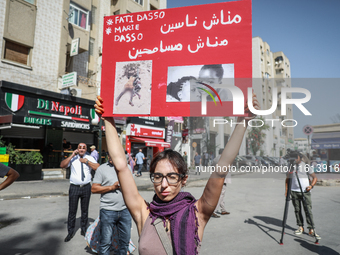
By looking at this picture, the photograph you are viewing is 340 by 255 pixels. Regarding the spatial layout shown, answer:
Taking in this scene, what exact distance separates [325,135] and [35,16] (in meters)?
18.7

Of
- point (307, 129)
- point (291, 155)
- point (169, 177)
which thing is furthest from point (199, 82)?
point (291, 155)

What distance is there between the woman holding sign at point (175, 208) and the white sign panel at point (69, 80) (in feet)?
51.8

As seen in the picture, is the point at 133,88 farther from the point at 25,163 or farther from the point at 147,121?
the point at 147,121

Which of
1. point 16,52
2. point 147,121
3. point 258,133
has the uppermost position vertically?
point 16,52

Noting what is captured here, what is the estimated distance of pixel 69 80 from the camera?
16.5 meters

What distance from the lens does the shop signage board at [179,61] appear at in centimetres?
194

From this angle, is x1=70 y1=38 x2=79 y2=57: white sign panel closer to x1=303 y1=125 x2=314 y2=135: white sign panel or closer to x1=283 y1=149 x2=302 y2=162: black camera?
x1=283 y1=149 x2=302 y2=162: black camera

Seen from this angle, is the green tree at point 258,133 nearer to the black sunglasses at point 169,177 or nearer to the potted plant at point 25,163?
the black sunglasses at point 169,177

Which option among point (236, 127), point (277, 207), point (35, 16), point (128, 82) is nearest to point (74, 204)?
point (128, 82)

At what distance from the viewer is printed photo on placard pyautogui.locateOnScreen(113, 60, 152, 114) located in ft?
6.84

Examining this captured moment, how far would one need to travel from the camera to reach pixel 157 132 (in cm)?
2233

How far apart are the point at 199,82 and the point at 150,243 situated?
4.12 ft

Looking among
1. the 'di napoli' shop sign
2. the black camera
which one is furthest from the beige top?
the 'di napoli' shop sign

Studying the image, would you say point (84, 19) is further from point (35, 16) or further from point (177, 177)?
point (177, 177)
